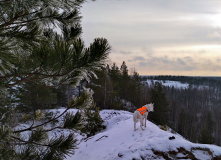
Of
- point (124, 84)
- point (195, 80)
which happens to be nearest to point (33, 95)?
point (124, 84)

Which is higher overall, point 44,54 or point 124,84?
point 44,54

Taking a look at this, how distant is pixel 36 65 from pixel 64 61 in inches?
22.4

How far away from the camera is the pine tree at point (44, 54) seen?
1.90 m

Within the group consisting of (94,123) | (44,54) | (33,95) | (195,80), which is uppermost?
(44,54)

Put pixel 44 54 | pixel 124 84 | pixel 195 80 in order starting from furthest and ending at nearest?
pixel 195 80 → pixel 124 84 → pixel 44 54

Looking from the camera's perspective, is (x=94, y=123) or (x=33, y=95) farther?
(x=33, y=95)

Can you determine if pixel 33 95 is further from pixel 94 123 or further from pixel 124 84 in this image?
pixel 124 84

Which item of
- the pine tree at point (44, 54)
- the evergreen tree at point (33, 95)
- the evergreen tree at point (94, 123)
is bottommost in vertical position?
the evergreen tree at point (94, 123)

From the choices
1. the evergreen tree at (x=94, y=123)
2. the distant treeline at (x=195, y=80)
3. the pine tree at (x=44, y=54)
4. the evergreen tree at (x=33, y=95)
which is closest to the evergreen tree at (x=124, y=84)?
the evergreen tree at (x=94, y=123)

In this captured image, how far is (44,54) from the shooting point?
2.11 metres

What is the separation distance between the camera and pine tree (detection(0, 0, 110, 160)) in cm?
190

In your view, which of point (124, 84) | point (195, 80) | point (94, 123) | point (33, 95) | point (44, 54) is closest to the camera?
point (44, 54)

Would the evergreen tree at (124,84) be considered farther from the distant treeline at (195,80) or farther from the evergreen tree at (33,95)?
the distant treeline at (195,80)

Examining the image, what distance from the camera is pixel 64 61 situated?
→ 2043 millimetres
